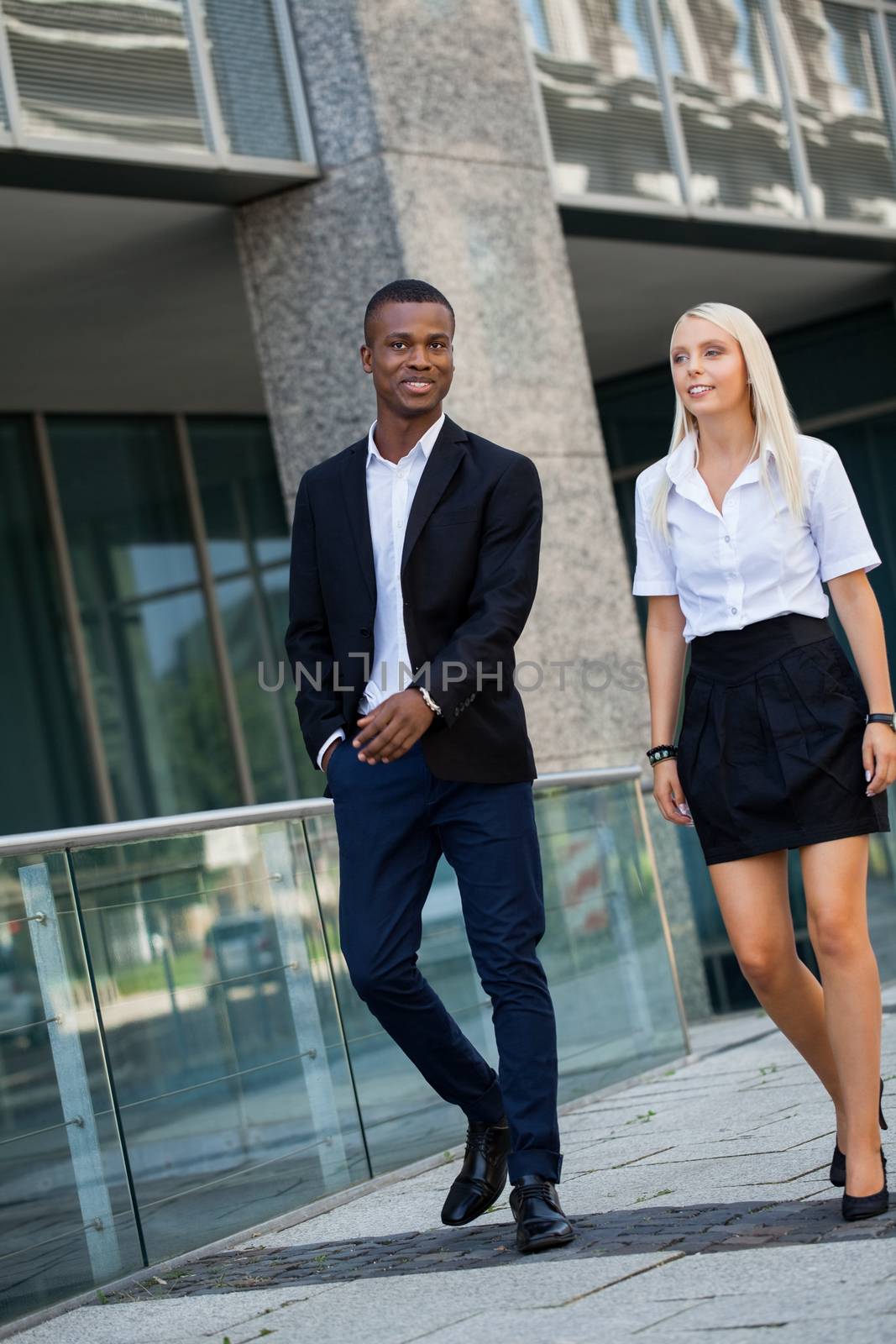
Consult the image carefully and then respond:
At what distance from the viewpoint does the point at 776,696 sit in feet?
12.6

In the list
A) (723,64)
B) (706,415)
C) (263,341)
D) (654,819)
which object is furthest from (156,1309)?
(723,64)

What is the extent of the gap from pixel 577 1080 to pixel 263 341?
14.4ft

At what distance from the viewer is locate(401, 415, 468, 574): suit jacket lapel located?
4.07m

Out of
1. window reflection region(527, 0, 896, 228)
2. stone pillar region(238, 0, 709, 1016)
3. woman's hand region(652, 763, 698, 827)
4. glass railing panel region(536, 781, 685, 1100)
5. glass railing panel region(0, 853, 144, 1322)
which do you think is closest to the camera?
woman's hand region(652, 763, 698, 827)

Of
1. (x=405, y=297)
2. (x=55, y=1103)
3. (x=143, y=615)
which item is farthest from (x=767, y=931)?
(x=143, y=615)

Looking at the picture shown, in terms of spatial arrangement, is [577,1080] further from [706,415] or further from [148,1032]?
[706,415]

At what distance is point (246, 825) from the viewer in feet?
17.7

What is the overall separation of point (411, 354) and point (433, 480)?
0.30 m

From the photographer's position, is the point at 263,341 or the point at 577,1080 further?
the point at 263,341

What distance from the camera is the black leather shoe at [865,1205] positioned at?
353 cm

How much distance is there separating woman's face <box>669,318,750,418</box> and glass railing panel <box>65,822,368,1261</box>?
2.00 meters

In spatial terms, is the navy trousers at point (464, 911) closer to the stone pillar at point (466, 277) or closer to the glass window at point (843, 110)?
the stone pillar at point (466, 277)

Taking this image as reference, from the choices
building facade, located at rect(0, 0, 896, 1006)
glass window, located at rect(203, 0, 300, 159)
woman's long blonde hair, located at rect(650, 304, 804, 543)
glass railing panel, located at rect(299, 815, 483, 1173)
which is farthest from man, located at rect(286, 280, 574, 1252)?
glass window, located at rect(203, 0, 300, 159)

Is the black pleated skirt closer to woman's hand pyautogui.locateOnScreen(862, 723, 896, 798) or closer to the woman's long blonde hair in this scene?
woman's hand pyautogui.locateOnScreen(862, 723, 896, 798)
